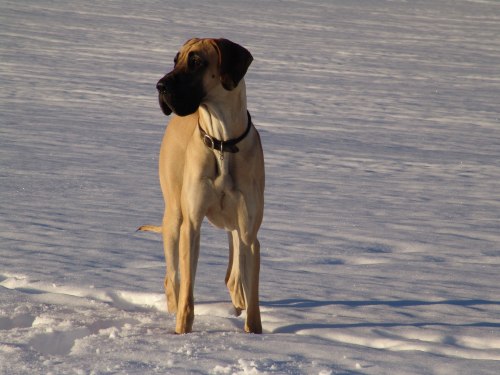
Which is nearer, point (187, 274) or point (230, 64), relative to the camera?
point (230, 64)

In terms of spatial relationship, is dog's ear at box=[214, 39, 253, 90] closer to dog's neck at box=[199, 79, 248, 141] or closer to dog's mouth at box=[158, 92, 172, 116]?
dog's neck at box=[199, 79, 248, 141]

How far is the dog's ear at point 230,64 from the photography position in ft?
13.5

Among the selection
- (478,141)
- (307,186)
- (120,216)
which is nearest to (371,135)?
(478,141)

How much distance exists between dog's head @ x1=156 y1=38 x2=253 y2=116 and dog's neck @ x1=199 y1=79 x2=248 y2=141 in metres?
0.08

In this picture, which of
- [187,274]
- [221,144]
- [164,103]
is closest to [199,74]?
[164,103]

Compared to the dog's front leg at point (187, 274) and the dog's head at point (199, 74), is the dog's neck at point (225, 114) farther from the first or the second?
the dog's front leg at point (187, 274)

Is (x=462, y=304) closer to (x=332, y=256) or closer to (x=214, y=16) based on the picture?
(x=332, y=256)

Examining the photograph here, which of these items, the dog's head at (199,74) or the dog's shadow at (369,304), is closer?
the dog's head at (199,74)

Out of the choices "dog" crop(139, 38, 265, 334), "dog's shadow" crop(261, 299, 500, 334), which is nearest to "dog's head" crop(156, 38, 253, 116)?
"dog" crop(139, 38, 265, 334)

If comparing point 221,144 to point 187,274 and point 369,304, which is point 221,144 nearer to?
point 187,274

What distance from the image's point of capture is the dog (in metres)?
4.08

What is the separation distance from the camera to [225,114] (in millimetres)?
4297

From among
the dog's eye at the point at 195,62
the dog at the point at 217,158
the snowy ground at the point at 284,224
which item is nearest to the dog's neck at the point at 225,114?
the dog at the point at 217,158

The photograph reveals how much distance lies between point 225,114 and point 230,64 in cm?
27
